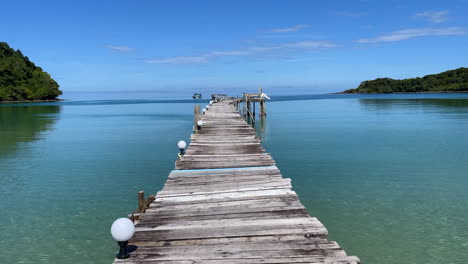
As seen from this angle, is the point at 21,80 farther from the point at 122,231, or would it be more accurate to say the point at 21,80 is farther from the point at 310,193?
the point at 122,231

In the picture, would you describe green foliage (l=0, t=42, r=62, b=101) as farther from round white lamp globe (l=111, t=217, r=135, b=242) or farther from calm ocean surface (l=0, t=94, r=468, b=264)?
round white lamp globe (l=111, t=217, r=135, b=242)

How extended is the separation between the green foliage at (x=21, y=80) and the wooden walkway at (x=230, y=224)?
133 metres

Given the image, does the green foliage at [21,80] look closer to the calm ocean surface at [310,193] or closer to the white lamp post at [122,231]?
the calm ocean surface at [310,193]

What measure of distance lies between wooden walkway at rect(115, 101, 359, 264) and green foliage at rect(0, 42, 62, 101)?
437 ft

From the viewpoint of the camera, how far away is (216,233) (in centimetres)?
621

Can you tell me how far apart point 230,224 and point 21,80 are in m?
144

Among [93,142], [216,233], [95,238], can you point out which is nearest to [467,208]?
[216,233]

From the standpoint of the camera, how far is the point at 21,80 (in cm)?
12706

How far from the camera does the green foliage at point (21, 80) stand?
400 feet

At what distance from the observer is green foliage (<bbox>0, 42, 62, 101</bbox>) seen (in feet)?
400

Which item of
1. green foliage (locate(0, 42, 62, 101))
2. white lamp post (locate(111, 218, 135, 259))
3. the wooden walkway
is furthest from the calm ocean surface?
green foliage (locate(0, 42, 62, 101))

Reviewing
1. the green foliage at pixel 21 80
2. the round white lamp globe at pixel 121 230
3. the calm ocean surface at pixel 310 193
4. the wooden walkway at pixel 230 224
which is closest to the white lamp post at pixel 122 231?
the round white lamp globe at pixel 121 230

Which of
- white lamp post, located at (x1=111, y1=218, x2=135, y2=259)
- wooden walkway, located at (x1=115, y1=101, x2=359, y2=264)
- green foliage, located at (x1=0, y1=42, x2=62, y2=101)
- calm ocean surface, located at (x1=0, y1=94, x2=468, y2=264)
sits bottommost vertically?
calm ocean surface, located at (x1=0, y1=94, x2=468, y2=264)

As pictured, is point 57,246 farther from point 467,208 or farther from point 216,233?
point 467,208
